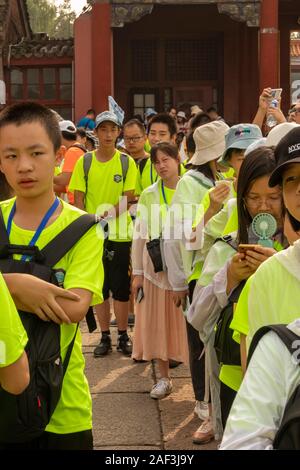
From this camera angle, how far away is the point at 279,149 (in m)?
2.14

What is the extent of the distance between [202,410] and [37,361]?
102 inches

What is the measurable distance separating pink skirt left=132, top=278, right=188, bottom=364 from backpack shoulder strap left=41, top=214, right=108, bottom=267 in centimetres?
306

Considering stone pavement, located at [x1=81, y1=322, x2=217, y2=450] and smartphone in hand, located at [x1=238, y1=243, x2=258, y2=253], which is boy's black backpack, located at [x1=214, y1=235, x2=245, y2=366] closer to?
smartphone in hand, located at [x1=238, y1=243, x2=258, y2=253]

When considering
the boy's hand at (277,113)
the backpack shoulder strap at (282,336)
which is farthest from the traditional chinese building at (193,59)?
the backpack shoulder strap at (282,336)

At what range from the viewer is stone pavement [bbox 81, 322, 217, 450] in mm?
4645

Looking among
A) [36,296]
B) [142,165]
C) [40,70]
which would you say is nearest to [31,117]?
[36,296]

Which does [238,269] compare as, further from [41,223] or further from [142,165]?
[142,165]

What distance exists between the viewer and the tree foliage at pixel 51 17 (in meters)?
43.1

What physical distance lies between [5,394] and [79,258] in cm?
53

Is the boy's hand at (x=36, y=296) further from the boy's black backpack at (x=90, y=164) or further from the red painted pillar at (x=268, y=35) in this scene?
the red painted pillar at (x=268, y=35)

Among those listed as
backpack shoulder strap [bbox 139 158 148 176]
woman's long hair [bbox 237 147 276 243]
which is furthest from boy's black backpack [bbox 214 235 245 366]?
backpack shoulder strap [bbox 139 158 148 176]

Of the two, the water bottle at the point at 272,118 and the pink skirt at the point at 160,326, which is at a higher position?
the water bottle at the point at 272,118

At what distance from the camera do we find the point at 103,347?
660 centimetres

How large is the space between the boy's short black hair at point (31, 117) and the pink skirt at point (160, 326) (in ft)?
10.1
